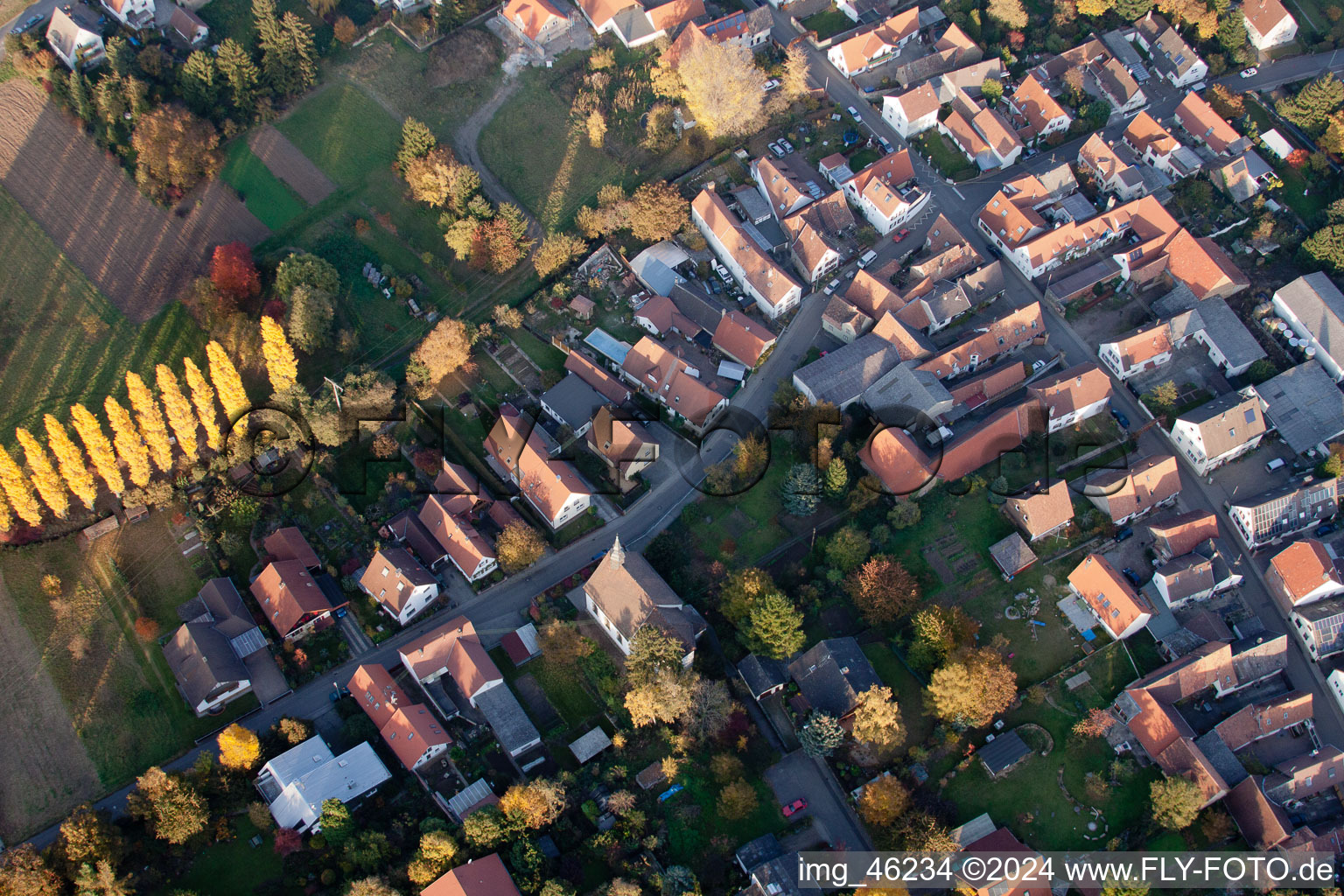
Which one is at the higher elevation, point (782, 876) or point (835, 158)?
point (835, 158)

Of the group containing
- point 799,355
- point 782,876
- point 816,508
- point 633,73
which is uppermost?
point 633,73

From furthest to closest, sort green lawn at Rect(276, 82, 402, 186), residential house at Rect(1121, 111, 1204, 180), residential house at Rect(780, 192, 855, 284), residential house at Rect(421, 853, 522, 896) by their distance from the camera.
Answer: green lawn at Rect(276, 82, 402, 186), residential house at Rect(1121, 111, 1204, 180), residential house at Rect(780, 192, 855, 284), residential house at Rect(421, 853, 522, 896)

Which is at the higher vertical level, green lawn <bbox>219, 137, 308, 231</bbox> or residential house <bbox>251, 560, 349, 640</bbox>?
green lawn <bbox>219, 137, 308, 231</bbox>

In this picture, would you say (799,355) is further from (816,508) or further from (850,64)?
(850,64)

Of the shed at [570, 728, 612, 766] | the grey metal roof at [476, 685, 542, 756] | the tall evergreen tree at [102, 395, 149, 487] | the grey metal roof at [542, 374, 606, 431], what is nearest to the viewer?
the grey metal roof at [476, 685, 542, 756]

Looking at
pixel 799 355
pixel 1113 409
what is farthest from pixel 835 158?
pixel 1113 409

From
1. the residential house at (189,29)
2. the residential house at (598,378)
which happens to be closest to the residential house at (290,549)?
the residential house at (598,378)

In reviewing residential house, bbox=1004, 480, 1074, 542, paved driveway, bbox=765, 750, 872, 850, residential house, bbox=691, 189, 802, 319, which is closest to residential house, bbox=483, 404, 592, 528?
residential house, bbox=691, 189, 802, 319

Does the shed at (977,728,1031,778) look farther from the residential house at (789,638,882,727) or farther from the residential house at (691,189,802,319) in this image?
the residential house at (691,189,802,319)
